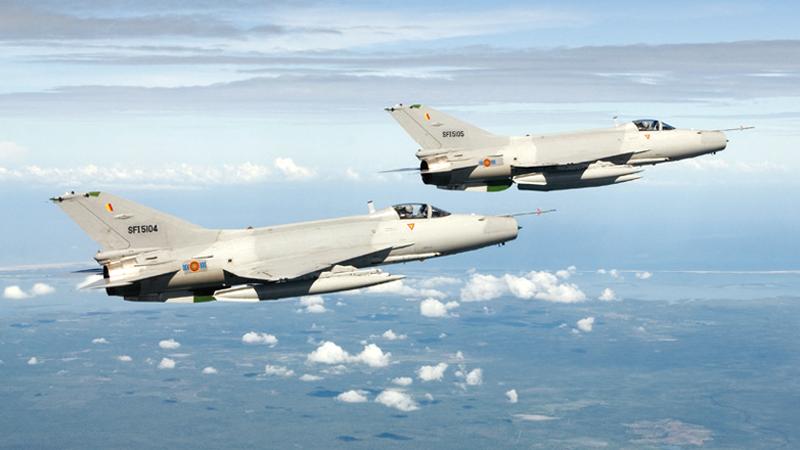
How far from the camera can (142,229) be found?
35.8 metres

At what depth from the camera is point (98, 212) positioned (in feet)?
116

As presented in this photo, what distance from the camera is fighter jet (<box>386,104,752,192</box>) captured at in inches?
1671

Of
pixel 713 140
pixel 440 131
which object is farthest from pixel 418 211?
pixel 713 140

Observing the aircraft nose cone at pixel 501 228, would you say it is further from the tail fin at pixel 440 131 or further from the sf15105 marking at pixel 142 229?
the sf15105 marking at pixel 142 229

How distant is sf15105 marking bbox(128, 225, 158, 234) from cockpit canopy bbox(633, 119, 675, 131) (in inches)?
990

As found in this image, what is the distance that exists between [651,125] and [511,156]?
9.07 m

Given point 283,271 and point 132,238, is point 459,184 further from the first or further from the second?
point 132,238

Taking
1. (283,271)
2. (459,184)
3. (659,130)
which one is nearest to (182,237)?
(283,271)

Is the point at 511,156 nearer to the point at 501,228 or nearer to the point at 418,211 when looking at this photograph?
the point at 501,228

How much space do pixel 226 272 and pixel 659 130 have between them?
24.5 metres

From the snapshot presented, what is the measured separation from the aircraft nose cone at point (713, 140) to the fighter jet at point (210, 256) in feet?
66.5

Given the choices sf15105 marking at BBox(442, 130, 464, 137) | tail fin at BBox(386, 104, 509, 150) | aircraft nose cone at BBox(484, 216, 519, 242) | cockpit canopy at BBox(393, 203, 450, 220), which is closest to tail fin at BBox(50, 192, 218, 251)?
cockpit canopy at BBox(393, 203, 450, 220)

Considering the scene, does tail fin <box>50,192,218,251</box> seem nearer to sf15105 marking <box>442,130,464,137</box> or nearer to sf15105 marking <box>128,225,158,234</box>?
sf15105 marking <box>128,225,158,234</box>

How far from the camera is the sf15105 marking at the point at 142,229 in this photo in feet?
117
